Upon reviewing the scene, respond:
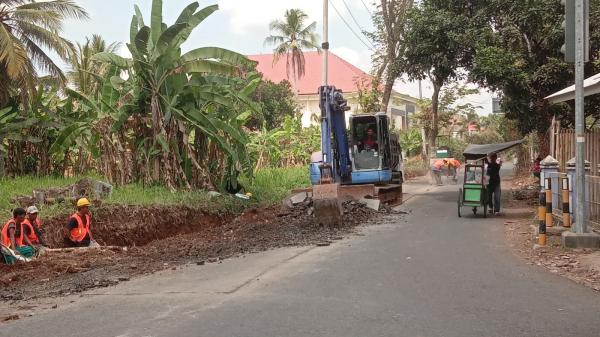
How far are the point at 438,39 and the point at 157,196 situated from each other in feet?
34.1

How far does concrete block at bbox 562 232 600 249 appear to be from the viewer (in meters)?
10.0

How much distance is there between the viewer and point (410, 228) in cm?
1360

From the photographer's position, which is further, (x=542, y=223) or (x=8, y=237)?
(x=542, y=223)

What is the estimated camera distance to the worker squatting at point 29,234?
397 inches

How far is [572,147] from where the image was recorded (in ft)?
46.8

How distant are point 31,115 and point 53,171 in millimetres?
1959

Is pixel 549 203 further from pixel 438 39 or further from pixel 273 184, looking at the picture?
pixel 273 184

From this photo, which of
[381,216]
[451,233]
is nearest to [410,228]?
[451,233]

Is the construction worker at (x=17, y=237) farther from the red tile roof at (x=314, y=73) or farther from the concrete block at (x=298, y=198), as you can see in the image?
the red tile roof at (x=314, y=73)

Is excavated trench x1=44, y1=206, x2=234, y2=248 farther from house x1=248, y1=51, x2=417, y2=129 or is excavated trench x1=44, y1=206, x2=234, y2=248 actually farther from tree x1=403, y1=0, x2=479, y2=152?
house x1=248, y1=51, x2=417, y2=129

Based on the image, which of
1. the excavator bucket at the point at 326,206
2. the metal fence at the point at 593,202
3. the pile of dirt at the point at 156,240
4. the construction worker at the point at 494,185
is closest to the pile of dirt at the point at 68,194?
the pile of dirt at the point at 156,240

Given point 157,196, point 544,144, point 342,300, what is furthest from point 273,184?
point 342,300

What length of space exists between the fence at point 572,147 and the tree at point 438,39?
186 inches

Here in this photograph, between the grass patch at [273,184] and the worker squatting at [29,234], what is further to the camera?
the grass patch at [273,184]
